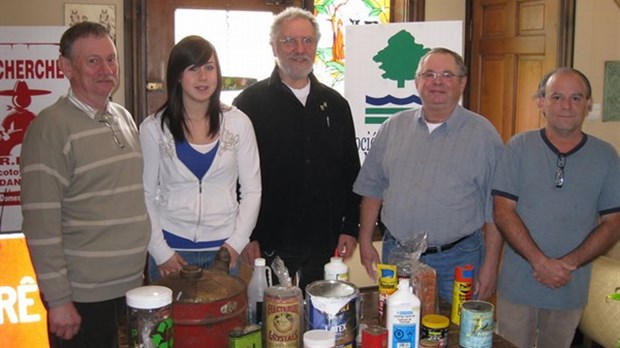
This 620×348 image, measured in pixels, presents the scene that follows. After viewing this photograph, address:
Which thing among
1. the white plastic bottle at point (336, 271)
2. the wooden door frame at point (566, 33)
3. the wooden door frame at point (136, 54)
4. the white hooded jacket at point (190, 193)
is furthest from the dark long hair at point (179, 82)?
the wooden door frame at point (566, 33)

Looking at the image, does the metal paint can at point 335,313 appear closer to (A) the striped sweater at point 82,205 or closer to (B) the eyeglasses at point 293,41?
(A) the striped sweater at point 82,205

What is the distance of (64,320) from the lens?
1832 millimetres

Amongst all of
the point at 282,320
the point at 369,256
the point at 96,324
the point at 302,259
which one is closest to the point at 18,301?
the point at 96,324

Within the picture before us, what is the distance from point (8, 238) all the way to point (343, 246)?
134 cm

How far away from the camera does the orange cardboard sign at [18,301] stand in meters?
2.50

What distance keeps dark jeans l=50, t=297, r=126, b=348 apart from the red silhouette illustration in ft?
4.52

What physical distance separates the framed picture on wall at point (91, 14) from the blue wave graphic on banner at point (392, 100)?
1390mm

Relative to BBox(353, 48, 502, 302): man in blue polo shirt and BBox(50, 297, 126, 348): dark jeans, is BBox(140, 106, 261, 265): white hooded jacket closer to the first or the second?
BBox(50, 297, 126, 348): dark jeans

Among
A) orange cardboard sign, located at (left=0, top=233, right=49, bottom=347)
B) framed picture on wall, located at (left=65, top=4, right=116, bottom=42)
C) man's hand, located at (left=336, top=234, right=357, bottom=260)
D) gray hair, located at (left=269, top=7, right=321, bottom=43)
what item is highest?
framed picture on wall, located at (left=65, top=4, right=116, bottom=42)

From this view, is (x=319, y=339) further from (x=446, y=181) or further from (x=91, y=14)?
(x=91, y=14)

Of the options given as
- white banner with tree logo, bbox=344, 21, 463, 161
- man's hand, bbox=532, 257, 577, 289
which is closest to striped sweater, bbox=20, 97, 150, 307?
man's hand, bbox=532, 257, 577, 289

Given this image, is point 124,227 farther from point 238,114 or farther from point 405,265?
point 405,265

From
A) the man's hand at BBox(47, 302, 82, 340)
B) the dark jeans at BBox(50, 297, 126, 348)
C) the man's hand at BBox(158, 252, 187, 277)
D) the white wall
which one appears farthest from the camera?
the white wall

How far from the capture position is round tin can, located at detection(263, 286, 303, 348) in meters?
1.49
